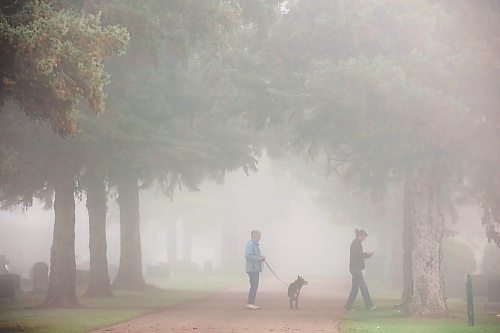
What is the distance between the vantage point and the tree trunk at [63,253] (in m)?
20.0

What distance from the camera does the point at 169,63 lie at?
2462cm

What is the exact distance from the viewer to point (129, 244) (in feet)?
99.9

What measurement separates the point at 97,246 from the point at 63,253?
4.94 m

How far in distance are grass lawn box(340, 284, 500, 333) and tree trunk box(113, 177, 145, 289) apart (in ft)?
38.5

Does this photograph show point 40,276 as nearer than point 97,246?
No

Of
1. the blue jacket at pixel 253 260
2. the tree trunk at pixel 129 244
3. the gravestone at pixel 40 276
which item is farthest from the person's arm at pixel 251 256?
the gravestone at pixel 40 276

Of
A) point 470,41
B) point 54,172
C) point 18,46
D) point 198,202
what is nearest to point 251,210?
point 198,202

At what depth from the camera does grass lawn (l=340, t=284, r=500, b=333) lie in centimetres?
1397

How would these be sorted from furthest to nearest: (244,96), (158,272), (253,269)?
1. (158,272)
2. (244,96)
3. (253,269)

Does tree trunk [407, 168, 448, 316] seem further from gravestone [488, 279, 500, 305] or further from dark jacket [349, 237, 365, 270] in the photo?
gravestone [488, 279, 500, 305]

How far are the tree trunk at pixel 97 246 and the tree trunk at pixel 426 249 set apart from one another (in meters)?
11.2

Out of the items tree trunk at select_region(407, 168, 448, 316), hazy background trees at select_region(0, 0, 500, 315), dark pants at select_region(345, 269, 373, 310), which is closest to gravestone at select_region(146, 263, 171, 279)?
hazy background trees at select_region(0, 0, 500, 315)

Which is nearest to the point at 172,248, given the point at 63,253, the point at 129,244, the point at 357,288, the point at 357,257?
the point at 129,244

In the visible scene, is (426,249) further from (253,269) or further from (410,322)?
(253,269)
